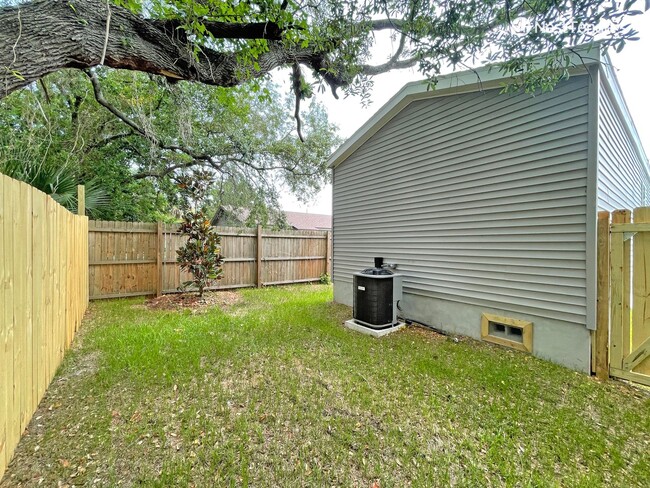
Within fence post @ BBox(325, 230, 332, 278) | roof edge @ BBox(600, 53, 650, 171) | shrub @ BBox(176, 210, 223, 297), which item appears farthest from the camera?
fence post @ BBox(325, 230, 332, 278)

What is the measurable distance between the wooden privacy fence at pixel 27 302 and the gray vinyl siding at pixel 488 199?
14.7 feet

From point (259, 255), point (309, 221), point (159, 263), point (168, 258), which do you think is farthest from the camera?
point (309, 221)

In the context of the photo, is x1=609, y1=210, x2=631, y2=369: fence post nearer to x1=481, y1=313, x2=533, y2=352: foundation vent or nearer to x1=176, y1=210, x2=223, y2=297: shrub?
x1=481, y1=313, x2=533, y2=352: foundation vent

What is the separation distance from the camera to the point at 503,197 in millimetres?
3650

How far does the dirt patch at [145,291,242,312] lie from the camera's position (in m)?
5.60

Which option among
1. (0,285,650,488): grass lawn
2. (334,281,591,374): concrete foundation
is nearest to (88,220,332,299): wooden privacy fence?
(0,285,650,488): grass lawn

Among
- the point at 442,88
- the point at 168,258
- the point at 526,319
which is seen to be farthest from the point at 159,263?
the point at 526,319

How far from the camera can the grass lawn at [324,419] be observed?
1686mm

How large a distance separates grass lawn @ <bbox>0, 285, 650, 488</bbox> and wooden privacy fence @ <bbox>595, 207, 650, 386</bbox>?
269 millimetres

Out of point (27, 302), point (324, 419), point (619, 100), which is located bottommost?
point (324, 419)

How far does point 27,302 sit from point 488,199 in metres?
4.76

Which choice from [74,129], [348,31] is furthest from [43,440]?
[74,129]

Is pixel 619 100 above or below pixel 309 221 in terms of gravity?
above

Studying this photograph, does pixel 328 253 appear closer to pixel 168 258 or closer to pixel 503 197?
pixel 168 258
